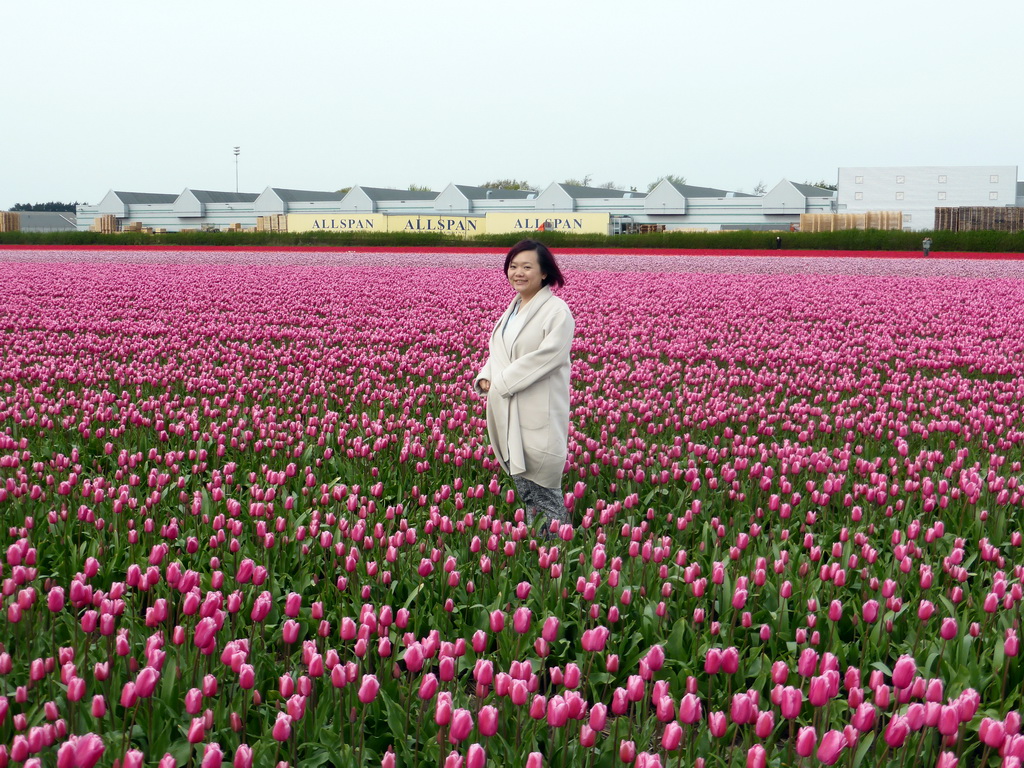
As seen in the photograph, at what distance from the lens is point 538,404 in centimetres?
523

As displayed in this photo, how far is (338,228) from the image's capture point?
253 ft

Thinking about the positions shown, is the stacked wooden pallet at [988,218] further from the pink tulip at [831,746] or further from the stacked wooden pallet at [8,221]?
the stacked wooden pallet at [8,221]

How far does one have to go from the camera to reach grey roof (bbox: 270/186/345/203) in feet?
283

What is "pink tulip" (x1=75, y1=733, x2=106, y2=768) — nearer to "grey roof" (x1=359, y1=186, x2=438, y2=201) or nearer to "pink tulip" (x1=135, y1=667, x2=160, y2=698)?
"pink tulip" (x1=135, y1=667, x2=160, y2=698)

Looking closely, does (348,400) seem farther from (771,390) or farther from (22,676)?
(22,676)

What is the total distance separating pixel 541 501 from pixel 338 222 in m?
75.9

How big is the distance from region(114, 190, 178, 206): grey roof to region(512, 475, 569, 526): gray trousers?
96.9m

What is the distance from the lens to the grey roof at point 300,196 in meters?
86.3

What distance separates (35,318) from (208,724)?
44.3 feet

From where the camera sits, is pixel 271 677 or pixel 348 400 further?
pixel 348 400

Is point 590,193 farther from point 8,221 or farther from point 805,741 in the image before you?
point 805,741

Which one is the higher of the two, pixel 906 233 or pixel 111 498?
pixel 906 233

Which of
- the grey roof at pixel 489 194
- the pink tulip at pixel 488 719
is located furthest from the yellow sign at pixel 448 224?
the pink tulip at pixel 488 719


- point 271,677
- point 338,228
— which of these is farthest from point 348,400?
point 338,228
